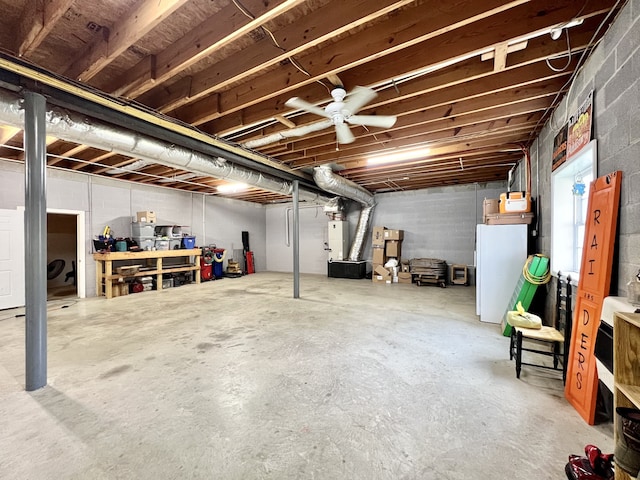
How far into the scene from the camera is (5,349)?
2.93 metres

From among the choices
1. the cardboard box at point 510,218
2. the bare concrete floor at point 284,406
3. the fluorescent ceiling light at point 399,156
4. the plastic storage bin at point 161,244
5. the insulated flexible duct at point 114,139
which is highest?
the fluorescent ceiling light at point 399,156

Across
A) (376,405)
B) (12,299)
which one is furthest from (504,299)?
(12,299)

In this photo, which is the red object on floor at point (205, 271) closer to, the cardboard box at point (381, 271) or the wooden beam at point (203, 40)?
the cardboard box at point (381, 271)

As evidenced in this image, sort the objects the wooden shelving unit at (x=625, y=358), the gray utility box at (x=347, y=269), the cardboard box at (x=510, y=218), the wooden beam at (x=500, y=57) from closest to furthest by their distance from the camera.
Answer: the wooden shelving unit at (x=625, y=358) → the wooden beam at (x=500, y=57) → the cardboard box at (x=510, y=218) → the gray utility box at (x=347, y=269)

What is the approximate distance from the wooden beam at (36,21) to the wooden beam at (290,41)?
98cm

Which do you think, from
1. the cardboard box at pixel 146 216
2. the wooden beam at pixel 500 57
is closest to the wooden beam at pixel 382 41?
the wooden beam at pixel 500 57

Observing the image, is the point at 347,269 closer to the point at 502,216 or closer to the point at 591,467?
the point at 502,216

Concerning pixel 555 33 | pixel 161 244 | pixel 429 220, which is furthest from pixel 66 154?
pixel 429 220

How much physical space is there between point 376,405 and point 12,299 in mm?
6371

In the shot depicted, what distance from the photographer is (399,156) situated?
14.7 feet

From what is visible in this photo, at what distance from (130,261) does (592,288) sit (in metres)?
7.87

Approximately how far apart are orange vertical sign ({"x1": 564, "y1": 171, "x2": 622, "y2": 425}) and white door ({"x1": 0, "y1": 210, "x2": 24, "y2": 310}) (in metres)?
7.59

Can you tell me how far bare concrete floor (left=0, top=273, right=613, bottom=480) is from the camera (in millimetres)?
1417

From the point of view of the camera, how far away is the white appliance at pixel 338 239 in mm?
8016
